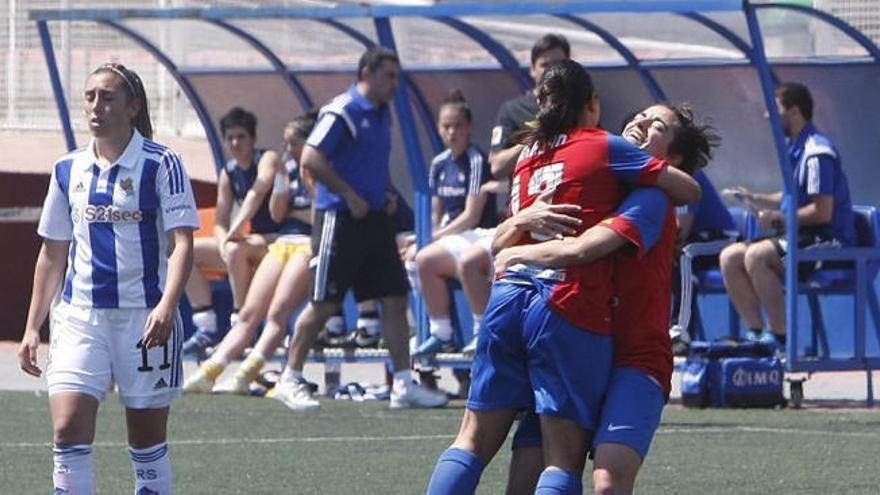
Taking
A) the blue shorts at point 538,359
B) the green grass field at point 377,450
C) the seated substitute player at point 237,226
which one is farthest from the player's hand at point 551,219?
the seated substitute player at point 237,226

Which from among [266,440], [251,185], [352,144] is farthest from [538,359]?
[251,185]

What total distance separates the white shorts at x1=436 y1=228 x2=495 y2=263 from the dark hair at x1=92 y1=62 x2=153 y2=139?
6295 millimetres

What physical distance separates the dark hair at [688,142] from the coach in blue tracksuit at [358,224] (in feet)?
20.3

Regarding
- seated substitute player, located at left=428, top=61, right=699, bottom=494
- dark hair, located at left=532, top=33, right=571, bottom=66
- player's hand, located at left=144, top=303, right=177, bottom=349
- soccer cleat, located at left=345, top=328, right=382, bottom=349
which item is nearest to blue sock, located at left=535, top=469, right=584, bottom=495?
seated substitute player, located at left=428, top=61, right=699, bottom=494

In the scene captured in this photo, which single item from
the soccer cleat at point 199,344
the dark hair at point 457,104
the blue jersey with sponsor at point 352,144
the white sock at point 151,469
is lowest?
the soccer cleat at point 199,344

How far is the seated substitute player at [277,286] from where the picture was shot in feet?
45.4

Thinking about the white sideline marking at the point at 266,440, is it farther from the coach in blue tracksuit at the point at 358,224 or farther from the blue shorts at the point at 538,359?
the blue shorts at the point at 538,359

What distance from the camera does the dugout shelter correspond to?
13281 millimetres

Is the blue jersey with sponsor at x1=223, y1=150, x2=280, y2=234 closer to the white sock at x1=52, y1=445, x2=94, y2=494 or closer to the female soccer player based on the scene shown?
the female soccer player

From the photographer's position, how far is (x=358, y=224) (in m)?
12.8

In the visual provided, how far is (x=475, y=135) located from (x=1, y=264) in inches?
235

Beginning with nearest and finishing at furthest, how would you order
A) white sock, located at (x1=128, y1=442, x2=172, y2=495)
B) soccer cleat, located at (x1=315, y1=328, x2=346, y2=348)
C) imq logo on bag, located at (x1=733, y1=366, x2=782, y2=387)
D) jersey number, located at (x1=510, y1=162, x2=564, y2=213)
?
jersey number, located at (x1=510, y1=162, x2=564, y2=213)
white sock, located at (x1=128, y1=442, x2=172, y2=495)
imq logo on bag, located at (x1=733, y1=366, x2=782, y2=387)
soccer cleat, located at (x1=315, y1=328, x2=346, y2=348)

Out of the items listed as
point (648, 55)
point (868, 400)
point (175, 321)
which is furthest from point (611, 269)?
point (648, 55)

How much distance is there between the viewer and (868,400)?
44.3ft
